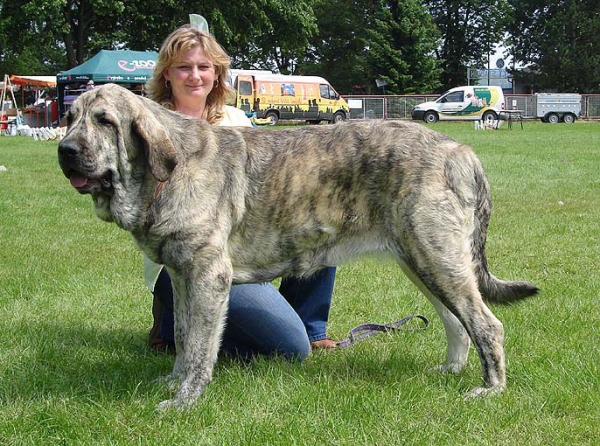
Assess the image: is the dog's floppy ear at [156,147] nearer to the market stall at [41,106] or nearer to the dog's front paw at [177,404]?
the dog's front paw at [177,404]

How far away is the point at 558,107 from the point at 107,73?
95.1 ft

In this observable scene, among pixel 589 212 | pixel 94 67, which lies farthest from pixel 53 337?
pixel 94 67

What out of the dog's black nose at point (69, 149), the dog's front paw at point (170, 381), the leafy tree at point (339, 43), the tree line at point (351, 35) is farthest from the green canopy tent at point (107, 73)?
the leafy tree at point (339, 43)

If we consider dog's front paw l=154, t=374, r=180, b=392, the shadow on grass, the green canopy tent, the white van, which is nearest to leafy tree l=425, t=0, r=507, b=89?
the white van

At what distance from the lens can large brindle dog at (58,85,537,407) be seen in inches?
143

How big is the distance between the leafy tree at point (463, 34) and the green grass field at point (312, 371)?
5761 cm

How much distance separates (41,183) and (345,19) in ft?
179

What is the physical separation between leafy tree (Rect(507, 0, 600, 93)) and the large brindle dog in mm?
58668

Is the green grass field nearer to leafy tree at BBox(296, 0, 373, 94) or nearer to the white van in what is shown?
the white van

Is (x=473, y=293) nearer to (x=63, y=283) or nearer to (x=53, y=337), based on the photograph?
(x=53, y=337)

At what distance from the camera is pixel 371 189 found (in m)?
3.82

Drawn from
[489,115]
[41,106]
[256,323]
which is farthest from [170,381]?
[489,115]

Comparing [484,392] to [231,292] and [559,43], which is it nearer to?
[231,292]

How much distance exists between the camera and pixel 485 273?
4043 millimetres
